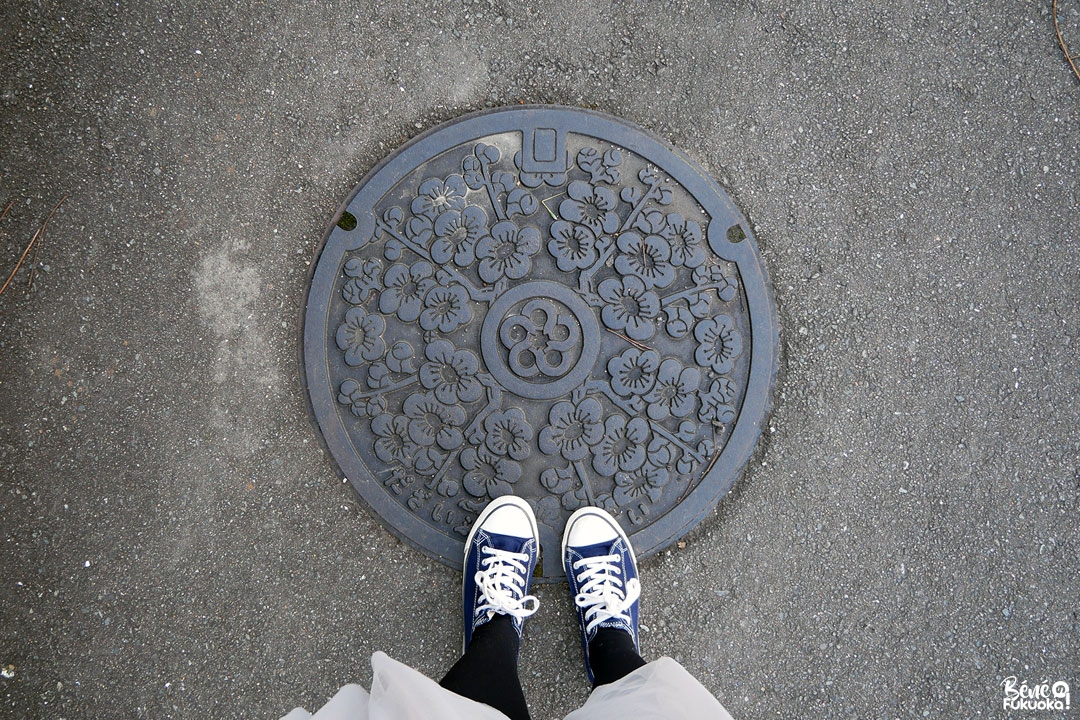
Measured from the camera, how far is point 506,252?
2033 millimetres

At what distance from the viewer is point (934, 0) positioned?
2131mm

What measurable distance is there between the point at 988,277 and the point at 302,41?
2.41 metres

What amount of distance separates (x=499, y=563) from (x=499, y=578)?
4cm

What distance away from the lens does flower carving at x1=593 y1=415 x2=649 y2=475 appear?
2.00m

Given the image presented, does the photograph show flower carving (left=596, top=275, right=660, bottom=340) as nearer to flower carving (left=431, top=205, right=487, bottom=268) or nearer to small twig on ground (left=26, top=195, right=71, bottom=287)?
flower carving (left=431, top=205, right=487, bottom=268)

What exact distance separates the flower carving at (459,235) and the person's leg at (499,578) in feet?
2.59

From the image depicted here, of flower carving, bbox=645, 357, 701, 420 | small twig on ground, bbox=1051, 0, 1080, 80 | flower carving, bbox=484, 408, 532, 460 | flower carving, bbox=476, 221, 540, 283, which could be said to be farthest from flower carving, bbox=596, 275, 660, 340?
small twig on ground, bbox=1051, 0, 1080, 80

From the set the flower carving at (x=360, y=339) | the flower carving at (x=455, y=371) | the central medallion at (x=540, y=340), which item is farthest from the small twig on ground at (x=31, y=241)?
the central medallion at (x=540, y=340)

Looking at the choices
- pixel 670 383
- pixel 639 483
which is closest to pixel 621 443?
pixel 639 483

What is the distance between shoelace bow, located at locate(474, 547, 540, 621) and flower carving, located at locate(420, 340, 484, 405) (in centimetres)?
48

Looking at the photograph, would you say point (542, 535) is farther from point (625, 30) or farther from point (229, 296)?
point (625, 30)

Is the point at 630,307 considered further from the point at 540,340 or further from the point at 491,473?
the point at 491,473

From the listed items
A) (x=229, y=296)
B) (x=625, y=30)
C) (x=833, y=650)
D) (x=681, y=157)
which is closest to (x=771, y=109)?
(x=681, y=157)

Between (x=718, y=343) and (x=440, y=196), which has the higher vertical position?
(x=440, y=196)
